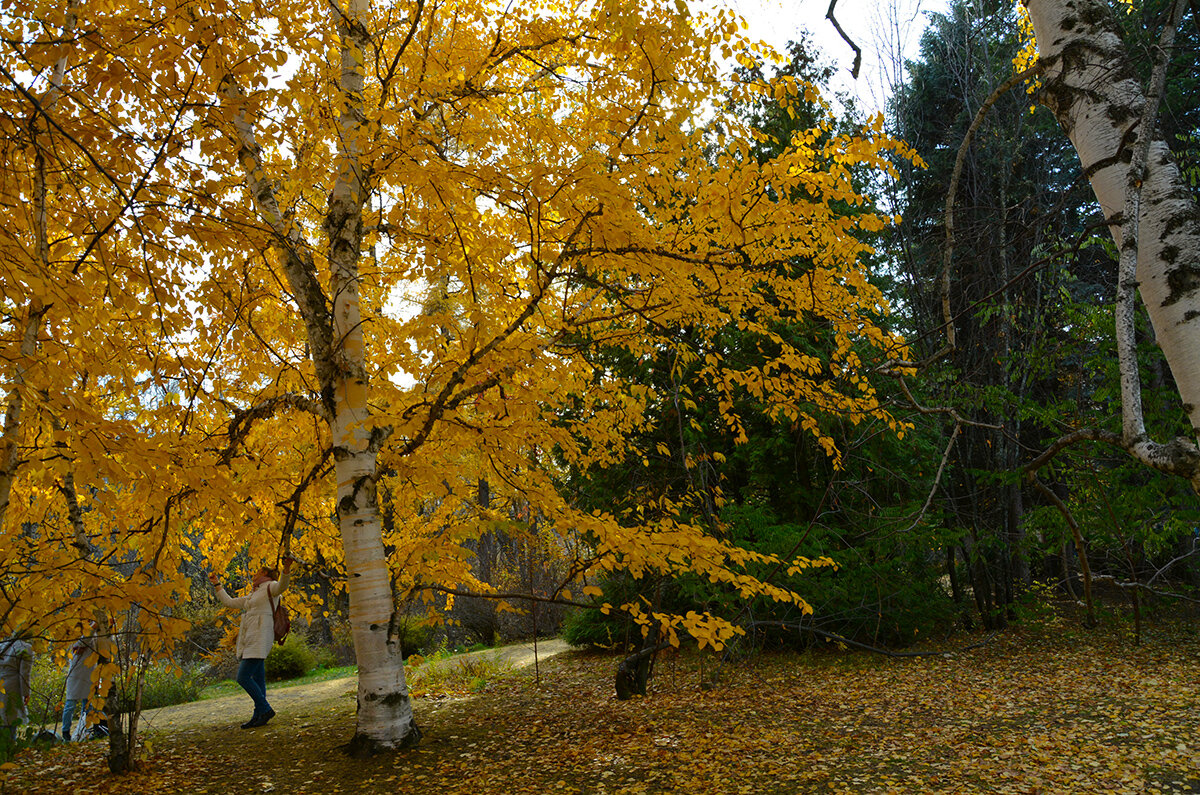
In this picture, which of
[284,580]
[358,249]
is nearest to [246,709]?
[284,580]

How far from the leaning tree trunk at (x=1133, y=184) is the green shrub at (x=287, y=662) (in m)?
12.4

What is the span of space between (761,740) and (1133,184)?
3.73 metres

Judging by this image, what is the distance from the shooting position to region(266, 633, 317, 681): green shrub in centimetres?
1158

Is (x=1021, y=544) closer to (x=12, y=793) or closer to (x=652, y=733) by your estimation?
(x=652, y=733)

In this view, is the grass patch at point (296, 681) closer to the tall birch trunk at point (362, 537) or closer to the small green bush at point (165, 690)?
the small green bush at point (165, 690)

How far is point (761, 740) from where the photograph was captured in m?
4.34

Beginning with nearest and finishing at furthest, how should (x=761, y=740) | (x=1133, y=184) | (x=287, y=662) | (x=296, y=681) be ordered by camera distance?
(x=1133, y=184) < (x=761, y=740) < (x=296, y=681) < (x=287, y=662)

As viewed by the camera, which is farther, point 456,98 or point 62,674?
point 62,674

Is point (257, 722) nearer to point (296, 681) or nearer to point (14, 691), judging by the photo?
point (14, 691)

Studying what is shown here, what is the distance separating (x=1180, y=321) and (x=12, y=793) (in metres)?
5.87

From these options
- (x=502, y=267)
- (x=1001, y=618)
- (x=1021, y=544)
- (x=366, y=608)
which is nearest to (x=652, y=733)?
(x=366, y=608)

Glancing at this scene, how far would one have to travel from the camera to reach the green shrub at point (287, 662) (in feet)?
38.0

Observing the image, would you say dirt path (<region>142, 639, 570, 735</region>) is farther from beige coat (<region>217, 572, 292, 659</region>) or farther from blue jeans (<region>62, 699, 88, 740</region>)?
beige coat (<region>217, 572, 292, 659</region>)

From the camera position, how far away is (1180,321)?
1786 millimetres
